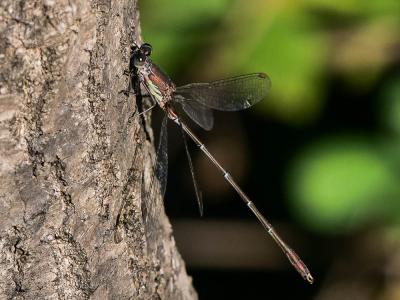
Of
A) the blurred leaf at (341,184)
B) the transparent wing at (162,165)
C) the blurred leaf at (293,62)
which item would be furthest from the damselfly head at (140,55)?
the blurred leaf at (341,184)

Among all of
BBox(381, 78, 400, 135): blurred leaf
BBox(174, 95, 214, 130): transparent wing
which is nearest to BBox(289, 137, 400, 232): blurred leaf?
BBox(381, 78, 400, 135): blurred leaf

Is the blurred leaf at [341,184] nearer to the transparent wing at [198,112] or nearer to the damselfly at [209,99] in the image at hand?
the damselfly at [209,99]

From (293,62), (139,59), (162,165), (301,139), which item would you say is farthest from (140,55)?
(301,139)

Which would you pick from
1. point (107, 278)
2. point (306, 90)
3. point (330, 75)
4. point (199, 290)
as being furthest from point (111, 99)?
point (199, 290)

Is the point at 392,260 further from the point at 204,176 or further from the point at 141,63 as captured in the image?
the point at 141,63

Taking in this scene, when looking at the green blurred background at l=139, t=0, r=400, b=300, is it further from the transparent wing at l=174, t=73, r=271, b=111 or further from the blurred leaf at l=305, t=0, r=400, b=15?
the transparent wing at l=174, t=73, r=271, b=111
